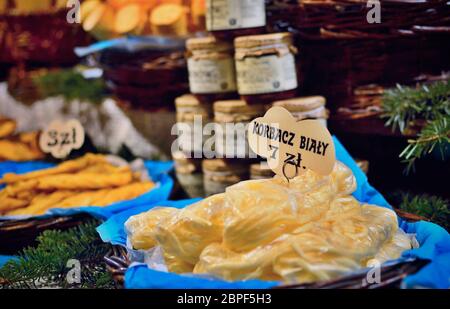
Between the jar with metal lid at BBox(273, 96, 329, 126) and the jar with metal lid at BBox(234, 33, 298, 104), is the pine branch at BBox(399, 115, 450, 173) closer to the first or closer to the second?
the jar with metal lid at BBox(273, 96, 329, 126)

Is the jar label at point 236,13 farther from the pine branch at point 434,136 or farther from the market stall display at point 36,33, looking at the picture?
the market stall display at point 36,33

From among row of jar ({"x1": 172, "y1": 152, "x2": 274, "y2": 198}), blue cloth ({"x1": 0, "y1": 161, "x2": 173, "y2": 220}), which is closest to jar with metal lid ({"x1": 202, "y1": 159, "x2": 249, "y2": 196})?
row of jar ({"x1": 172, "y1": 152, "x2": 274, "y2": 198})

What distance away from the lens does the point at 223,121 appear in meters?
1.98

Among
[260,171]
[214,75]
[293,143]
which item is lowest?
[260,171]

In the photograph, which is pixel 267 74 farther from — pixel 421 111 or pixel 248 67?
pixel 421 111

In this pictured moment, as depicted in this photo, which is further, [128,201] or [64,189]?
[64,189]

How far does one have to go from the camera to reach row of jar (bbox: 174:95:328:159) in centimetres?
189

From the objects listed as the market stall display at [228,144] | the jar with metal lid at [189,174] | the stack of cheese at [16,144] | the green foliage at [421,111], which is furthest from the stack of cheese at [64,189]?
the green foliage at [421,111]

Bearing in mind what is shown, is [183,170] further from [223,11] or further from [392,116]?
[392,116]

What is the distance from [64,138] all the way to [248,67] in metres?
0.81

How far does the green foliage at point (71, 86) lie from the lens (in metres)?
2.74

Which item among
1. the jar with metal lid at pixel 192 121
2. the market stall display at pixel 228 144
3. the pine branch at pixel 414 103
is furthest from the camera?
the jar with metal lid at pixel 192 121

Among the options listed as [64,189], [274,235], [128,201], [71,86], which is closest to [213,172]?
[128,201]

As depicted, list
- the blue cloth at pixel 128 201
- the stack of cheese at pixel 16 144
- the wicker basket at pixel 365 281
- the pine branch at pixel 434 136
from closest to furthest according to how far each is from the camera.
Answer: the wicker basket at pixel 365 281, the pine branch at pixel 434 136, the blue cloth at pixel 128 201, the stack of cheese at pixel 16 144
